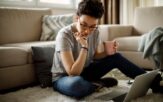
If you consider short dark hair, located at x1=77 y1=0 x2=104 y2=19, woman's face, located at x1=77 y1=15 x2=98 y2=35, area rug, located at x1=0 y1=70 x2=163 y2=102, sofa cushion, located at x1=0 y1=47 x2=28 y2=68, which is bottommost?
area rug, located at x1=0 y1=70 x2=163 y2=102

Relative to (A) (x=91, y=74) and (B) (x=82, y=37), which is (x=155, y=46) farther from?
(B) (x=82, y=37)

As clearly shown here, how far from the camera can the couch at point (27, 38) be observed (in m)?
1.98

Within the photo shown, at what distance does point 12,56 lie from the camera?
1.98 metres

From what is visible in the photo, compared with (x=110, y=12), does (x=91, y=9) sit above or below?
above

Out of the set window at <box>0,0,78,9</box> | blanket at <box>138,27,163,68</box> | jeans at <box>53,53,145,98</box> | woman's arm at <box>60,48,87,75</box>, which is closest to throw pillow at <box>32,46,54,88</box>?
jeans at <box>53,53,145,98</box>

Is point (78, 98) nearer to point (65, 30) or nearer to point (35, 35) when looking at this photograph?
point (65, 30)

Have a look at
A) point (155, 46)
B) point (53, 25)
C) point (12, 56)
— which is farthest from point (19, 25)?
point (155, 46)

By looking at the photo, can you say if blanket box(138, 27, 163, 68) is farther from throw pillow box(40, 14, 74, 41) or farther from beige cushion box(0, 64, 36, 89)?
beige cushion box(0, 64, 36, 89)

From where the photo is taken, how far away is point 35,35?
281 cm

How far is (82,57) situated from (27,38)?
128cm

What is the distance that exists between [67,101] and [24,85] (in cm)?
62

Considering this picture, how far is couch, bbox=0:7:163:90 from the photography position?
1.98m

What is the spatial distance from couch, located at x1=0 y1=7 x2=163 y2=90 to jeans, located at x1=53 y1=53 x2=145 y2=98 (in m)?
0.38

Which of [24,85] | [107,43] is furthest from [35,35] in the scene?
[107,43]
